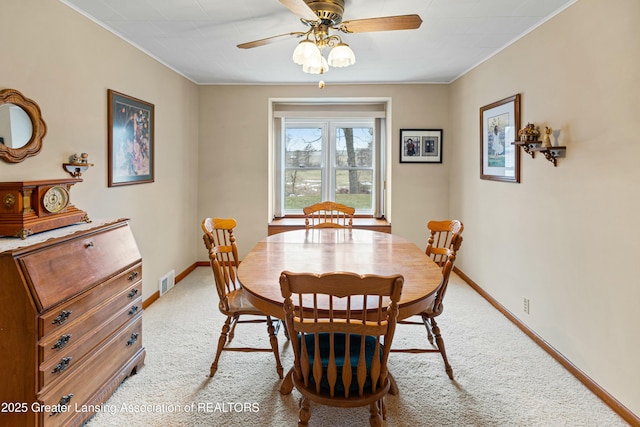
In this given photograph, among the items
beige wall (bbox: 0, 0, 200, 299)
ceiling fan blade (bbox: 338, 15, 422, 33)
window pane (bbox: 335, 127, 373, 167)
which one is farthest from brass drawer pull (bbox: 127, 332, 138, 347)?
window pane (bbox: 335, 127, 373, 167)


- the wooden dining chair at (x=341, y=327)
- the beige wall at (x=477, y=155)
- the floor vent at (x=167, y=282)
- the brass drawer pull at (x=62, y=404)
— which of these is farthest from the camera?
the floor vent at (x=167, y=282)

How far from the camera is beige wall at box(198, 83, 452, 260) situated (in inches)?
188

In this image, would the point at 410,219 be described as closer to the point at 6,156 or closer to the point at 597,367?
the point at 597,367

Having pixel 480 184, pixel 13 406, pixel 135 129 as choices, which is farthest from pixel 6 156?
pixel 480 184

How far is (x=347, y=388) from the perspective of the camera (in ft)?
4.96

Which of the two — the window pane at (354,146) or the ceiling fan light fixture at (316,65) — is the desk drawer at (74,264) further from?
the window pane at (354,146)

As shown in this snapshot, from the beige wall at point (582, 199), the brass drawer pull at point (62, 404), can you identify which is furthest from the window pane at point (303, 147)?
the brass drawer pull at point (62, 404)

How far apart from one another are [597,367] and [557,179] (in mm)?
1222

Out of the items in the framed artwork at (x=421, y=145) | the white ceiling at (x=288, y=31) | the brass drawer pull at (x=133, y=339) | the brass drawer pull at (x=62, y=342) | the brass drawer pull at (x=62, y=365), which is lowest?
the brass drawer pull at (x=133, y=339)

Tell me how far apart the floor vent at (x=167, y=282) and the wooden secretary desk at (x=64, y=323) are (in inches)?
63.5

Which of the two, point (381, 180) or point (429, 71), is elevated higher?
point (429, 71)

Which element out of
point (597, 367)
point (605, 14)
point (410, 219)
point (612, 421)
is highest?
point (605, 14)

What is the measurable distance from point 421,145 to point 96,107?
3595mm

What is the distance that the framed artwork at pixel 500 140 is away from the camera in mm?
3162
